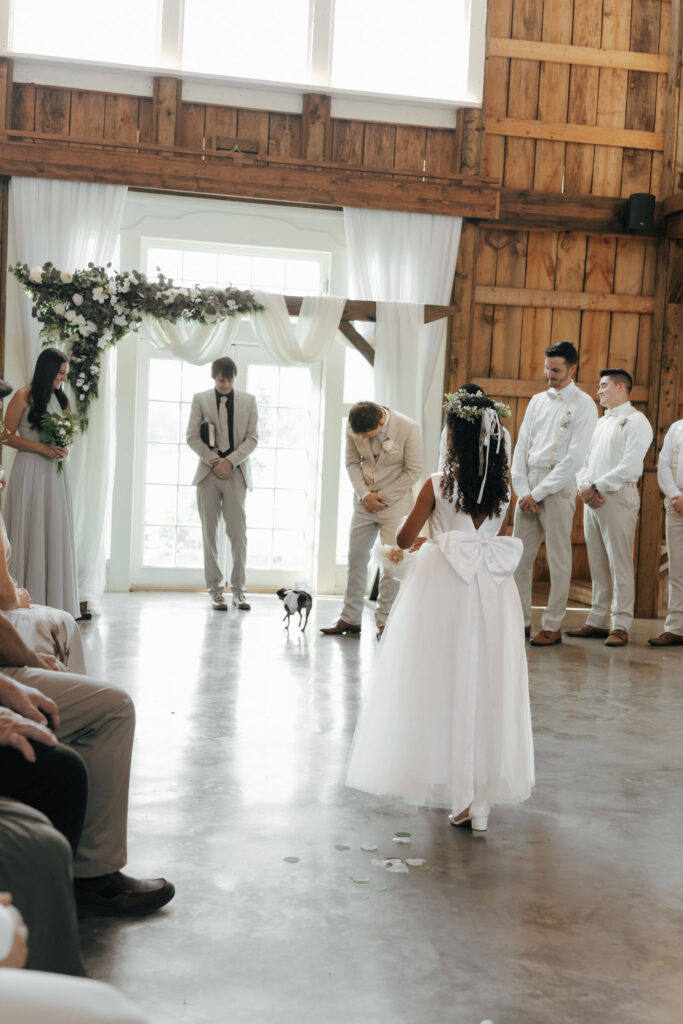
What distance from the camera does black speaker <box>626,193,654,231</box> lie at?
898 cm

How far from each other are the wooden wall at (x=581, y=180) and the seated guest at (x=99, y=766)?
6.71 m

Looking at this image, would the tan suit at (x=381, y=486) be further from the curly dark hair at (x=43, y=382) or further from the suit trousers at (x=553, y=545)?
the curly dark hair at (x=43, y=382)

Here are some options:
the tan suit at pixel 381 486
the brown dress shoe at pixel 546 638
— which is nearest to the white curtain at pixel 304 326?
the tan suit at pixel 381 486

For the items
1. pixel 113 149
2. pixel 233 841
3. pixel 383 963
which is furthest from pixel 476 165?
pixel 383 963

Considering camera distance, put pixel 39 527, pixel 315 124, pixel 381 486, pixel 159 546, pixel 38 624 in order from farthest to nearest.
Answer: pixel 159 546 → pixel 315 124 → pixel 381 486 → pixel 39 527 → pixel 38 624

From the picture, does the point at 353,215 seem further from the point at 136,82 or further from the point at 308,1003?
the point at 308,1003

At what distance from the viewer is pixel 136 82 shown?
8.39m

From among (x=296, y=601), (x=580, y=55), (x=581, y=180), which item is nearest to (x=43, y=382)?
(x=296, y=601)

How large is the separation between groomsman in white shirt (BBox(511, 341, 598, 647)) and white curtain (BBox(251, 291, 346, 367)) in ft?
6.40

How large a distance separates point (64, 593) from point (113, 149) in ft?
12.8

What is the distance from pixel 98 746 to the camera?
2.65 m

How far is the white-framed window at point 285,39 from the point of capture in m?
8.29

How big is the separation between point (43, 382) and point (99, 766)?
425 cm

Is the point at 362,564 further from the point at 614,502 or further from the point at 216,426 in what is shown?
the point at 614,502
